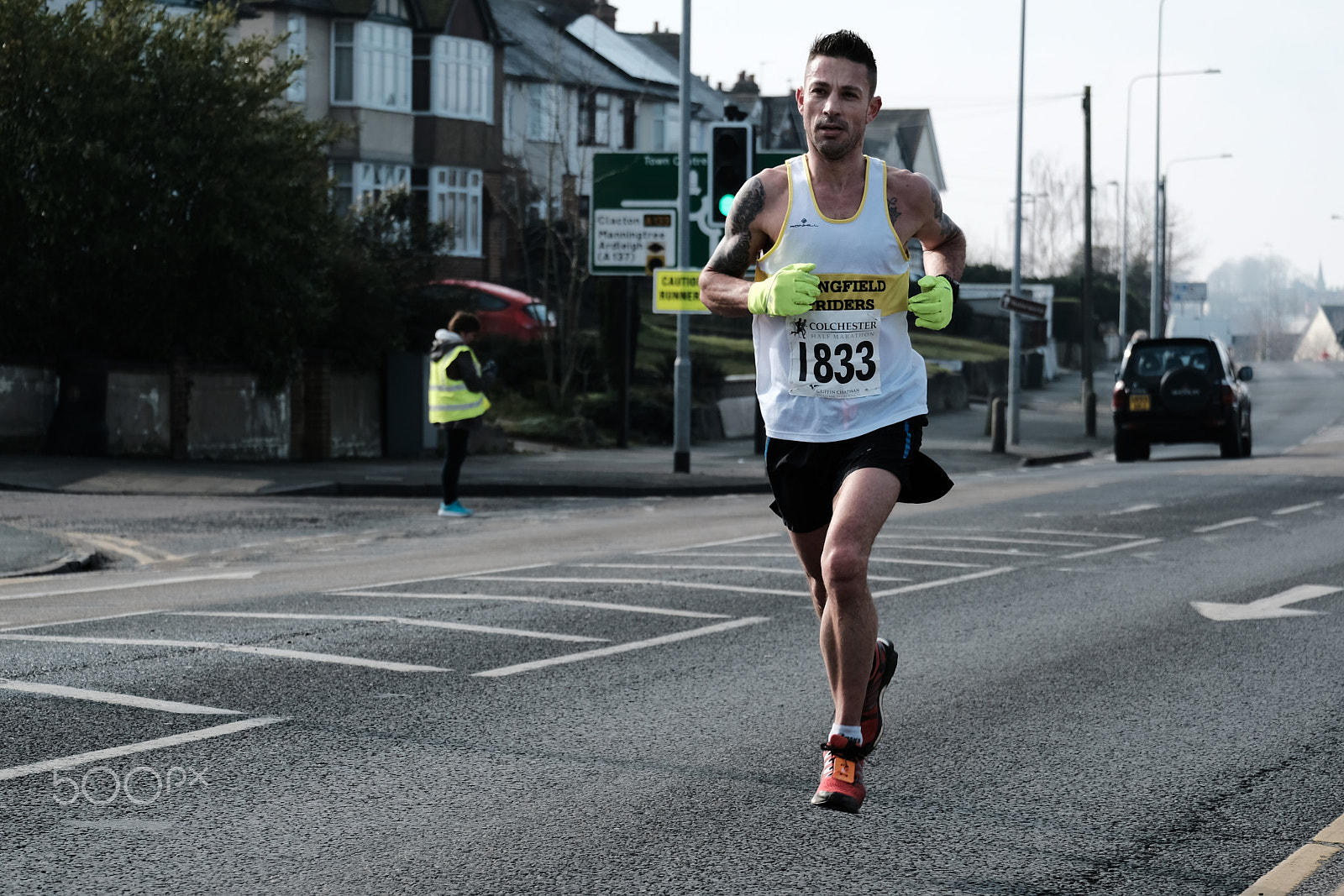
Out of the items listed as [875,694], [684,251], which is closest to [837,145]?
[875,694]

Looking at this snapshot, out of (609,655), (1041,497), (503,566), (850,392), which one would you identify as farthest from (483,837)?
(1041,497)

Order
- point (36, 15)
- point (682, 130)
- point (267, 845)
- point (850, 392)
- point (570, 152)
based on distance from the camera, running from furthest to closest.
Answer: point (570, 152)
point (682, 130)
point (36, 15)
point (850, 392)
point (267, 845)

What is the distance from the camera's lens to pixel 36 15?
63.6 ft

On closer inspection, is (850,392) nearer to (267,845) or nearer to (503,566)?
(267,845)

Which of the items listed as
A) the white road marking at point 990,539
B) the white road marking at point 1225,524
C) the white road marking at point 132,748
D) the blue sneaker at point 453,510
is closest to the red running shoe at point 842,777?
the white road marking at point 132,748

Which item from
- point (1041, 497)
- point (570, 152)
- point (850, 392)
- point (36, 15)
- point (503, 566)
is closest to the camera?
point (850, 392)

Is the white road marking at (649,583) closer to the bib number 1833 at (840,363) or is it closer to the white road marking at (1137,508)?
the bib number 1833 at (840,363)

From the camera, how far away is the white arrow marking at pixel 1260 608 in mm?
9117

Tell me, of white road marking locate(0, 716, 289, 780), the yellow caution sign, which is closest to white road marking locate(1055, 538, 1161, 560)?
white road marking locate(0, 716, 289, 780)

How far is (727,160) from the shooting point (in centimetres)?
2030

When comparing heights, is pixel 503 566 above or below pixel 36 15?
below

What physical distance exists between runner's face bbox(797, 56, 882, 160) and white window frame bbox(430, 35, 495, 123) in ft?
131

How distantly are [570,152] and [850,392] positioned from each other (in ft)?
156

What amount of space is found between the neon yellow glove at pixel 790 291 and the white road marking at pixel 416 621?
3.32m
